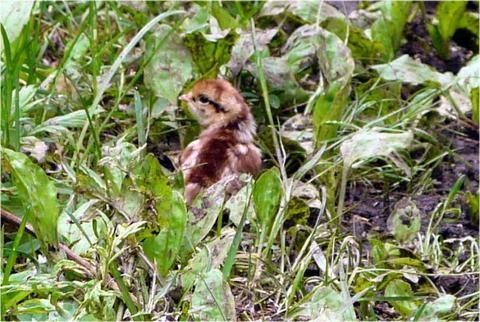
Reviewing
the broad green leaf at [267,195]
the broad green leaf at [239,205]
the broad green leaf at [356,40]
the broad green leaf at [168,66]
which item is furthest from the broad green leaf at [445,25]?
the broad green leaf at [267,195]

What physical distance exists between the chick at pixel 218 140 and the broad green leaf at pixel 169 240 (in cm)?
45

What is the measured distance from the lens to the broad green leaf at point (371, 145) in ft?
9.09

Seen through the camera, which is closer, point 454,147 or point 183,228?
point 183,228

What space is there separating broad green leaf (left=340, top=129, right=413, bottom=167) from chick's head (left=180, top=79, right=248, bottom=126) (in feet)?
1.83

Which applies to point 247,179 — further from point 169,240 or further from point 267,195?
point 169,240

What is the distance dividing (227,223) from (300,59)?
A: 886 millimetres

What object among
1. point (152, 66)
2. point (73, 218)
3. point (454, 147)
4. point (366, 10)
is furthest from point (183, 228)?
point (366, 10)

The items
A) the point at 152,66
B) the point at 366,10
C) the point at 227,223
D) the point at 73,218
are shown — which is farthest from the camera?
the point at 366,10

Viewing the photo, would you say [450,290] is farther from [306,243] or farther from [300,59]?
[300,59]

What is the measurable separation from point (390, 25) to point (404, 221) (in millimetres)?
1031

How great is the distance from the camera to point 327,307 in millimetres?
2336

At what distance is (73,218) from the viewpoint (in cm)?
247

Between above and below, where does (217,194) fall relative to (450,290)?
above

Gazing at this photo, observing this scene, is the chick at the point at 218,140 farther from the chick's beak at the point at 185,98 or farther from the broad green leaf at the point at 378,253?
the broad green leaf at the point at 378,253
